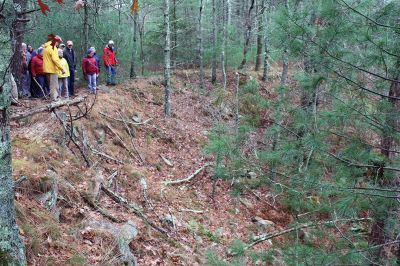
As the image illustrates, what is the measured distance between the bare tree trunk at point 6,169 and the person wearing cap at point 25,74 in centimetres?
878

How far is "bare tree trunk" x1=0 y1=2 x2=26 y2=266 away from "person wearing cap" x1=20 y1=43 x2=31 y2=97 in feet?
28.8

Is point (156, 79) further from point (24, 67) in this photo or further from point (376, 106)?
point (376, 106)

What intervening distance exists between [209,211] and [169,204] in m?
1.34

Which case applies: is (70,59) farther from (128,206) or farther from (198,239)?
(198,239)

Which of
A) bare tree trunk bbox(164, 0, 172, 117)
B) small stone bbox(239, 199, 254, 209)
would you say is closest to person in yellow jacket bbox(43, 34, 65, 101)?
bare tree trunk bbox(164, 0, 172, 117)

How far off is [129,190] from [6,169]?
5657mm

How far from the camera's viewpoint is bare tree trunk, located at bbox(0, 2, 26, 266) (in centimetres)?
290

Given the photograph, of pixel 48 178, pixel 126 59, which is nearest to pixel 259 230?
pixel 48 178

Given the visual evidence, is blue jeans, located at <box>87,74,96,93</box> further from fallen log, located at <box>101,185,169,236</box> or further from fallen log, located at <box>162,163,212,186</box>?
fallen log, located at <box>101,185,169,236</box>

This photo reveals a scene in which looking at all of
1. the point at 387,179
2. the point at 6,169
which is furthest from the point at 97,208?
the point at 387,179

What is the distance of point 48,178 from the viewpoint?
6492 millimetres

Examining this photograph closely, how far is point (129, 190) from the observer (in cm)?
880

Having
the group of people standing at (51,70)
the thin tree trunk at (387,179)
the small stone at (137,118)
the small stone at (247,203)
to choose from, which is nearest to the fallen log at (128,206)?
the group of people standing at (51,70)

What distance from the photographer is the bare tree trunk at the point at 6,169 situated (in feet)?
9.50
